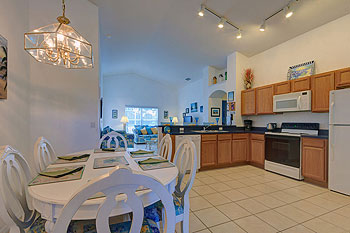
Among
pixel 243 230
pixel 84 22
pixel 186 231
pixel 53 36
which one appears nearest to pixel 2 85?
pixel 53 36

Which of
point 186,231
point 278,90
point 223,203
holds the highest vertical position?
point 278,90

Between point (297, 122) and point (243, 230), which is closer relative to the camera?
point (243, 230)

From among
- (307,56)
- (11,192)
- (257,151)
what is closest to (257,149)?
(257,151)

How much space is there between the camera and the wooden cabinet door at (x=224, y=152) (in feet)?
12.4

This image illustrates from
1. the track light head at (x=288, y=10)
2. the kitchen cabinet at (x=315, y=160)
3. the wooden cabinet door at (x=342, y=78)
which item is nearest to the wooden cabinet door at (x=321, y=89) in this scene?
the wooden cabinet door at (x=342, y=78)

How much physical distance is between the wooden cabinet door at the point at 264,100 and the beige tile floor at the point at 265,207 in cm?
164

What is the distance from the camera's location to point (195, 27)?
3.76m

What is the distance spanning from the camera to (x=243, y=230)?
1667 mm

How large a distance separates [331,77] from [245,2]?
2.06 metres

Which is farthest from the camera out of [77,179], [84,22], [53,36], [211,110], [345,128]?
[211,110]

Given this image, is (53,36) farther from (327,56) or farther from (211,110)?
(211,110)

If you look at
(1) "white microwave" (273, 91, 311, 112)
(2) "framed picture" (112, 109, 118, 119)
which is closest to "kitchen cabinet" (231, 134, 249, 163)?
(1) "white microwave" (273, 91, 311, 112)

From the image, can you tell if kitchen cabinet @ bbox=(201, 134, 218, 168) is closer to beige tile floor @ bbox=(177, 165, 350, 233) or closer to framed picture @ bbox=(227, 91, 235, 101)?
beige tile floor @ bbox=(177, 165, 350, 233)

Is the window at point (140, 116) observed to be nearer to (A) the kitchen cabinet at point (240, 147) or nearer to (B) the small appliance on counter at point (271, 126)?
(A) the kitchen cabinet at point (240, 147)
